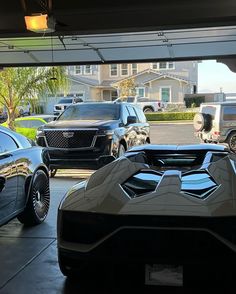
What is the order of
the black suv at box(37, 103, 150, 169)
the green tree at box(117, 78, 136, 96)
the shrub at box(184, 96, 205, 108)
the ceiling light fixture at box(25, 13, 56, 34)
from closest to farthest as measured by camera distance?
the ceiling light fixture at box(25, 13, 56, 34) < the black suv at box(37, 103, 150, 169) < the green tree at box(117, 78, 136, 96) < the shrub at box(184, 96, 205, 108)

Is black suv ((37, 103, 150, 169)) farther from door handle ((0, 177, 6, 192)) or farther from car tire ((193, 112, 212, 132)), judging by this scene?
car tire ((193, 112, 212, 132))

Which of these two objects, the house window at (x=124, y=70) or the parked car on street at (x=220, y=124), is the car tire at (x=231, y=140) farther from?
the house window at (x=124, y=70)

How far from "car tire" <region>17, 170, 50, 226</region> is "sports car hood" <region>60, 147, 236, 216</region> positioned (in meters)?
2.18

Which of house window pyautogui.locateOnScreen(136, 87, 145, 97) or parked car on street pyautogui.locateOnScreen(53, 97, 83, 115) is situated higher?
house window pyautogui.locateOnScreen(136, 87, 145, 97)

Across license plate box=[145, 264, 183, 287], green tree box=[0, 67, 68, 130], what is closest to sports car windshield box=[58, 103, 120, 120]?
green tree box=[0, 67, 68, 130]

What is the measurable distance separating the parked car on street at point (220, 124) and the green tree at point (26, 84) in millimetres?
5569

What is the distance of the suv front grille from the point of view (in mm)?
11852

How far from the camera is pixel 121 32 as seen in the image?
8.66 metres

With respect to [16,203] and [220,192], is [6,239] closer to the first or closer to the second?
[16,203]

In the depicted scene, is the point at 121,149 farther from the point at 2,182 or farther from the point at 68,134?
the point at 2,182

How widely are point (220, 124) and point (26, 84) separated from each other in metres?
7.34

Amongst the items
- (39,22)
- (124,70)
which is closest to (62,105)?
(124,70)

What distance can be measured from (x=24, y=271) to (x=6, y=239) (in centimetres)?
135

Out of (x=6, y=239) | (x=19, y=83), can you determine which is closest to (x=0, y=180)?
(x=6, y=239)
